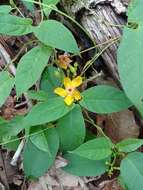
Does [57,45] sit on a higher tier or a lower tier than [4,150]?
higher

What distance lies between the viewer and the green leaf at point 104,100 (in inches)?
49.4

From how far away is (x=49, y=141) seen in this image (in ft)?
4.39

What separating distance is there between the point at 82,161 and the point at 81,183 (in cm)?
21

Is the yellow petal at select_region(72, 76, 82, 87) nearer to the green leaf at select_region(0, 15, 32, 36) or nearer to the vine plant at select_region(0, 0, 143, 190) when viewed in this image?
the vine plant at select_region(0, 0, 143, 190)

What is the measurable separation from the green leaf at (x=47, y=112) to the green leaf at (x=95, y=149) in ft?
0.39

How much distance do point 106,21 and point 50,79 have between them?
0.98ft

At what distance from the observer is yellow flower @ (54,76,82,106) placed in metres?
1.29

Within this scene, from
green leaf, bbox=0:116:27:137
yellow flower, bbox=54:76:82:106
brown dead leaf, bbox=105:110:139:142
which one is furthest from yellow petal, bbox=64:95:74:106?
brown dead leaf, bbox=105:110:139:142

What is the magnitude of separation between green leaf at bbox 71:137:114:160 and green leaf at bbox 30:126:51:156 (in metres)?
0.13

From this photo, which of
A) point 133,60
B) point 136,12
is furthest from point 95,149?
point 136,12

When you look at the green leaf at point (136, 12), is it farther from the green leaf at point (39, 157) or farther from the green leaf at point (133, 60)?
the green leaf at point (39, 157)

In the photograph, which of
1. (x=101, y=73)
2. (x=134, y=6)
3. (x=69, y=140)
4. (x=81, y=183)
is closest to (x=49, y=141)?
(x=69, y=140)

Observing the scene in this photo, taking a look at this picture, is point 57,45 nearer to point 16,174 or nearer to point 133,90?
point 133,90

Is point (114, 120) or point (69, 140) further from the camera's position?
point (114, 120)
